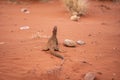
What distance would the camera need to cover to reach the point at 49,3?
11.6 m

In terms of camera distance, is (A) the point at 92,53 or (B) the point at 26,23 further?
(B) the point at 26,23

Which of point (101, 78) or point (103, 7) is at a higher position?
point (101, 78)

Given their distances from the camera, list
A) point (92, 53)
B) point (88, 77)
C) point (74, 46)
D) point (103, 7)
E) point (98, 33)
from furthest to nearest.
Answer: point (103, 7) < point (98, 33) < point (74, 46) < point (92, 53) < point (88, 77)

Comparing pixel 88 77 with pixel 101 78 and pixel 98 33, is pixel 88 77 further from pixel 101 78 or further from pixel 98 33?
pixel 98 33

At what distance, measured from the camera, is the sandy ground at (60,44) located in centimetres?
486

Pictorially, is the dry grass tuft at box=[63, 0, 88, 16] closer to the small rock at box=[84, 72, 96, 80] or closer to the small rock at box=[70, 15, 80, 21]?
the small rock at box=[70, 15, 80, 21]

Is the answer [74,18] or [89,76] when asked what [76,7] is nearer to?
[74,18]

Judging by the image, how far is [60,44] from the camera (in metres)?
6.38

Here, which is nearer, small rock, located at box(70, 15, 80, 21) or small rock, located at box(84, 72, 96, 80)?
small rock, located at box(84, 72, 96, 80)

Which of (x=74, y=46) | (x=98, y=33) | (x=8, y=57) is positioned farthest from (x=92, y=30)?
(x=8, y=57)

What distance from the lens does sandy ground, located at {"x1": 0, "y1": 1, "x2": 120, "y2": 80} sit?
486 centimetres

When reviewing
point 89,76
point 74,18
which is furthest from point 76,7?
point 89,76

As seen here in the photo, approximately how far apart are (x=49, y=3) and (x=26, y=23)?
11.2 ft

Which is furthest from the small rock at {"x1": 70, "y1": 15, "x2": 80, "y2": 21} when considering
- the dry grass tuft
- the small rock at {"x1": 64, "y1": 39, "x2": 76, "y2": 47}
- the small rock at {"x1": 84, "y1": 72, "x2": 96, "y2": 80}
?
the small rock at {"x1": 84, "y1": 72, "x2": 96, "y2": 80}
